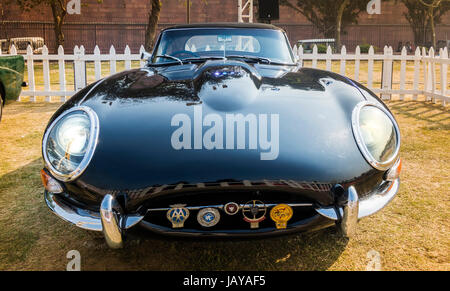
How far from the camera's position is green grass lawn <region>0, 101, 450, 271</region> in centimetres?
213

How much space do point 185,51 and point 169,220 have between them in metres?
1.77

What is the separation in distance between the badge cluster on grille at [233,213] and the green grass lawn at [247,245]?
96 mm

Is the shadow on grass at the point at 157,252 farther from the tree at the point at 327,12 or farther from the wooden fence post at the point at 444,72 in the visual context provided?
the tree at the point at 327,12

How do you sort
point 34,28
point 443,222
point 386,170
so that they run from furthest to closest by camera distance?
1. point 34,28
2. point 443,222
3. point 386,170

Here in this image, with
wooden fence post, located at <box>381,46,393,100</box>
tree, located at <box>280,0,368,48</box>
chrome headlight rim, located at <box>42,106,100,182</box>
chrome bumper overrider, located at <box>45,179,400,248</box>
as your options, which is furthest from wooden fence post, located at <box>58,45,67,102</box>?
tree, located at <box>280,0,368,48</box>

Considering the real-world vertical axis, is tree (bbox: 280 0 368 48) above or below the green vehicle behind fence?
above

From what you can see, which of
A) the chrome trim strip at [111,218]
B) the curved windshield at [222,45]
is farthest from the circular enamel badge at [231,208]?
the curved windshield at [222,45]

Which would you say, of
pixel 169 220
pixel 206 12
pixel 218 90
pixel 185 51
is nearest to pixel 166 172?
pixel 169 220

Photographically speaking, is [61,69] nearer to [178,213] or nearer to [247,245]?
[247,245]

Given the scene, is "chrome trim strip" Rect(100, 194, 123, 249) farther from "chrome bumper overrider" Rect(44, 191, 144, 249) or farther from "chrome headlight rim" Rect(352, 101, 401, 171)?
"chrome headlight rim" Rect(352, 101, 401, 171)

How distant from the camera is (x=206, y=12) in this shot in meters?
27.5

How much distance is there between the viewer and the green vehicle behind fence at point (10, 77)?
4914 millimetres

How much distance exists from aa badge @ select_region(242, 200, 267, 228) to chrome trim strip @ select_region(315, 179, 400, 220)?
0.77ft
